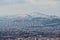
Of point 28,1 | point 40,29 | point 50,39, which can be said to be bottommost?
point 50,39

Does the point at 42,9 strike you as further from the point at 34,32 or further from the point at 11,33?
the point at 11,33

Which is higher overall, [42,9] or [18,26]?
[42,9]

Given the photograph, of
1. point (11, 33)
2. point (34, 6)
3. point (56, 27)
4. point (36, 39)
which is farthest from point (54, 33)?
point (11, 33)

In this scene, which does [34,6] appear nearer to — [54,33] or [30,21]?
[30,21]

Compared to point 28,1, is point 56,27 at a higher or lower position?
lower

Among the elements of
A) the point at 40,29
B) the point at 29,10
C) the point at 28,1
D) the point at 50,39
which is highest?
the point at 28,1

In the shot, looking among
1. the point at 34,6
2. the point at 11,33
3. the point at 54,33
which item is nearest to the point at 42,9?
the point at 34,6
